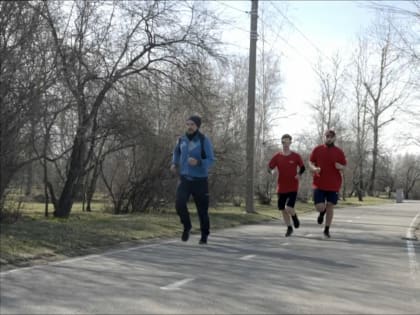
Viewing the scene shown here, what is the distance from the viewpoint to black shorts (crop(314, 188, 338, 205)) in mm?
13047

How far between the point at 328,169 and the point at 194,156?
11.5ft

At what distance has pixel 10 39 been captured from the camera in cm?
1164

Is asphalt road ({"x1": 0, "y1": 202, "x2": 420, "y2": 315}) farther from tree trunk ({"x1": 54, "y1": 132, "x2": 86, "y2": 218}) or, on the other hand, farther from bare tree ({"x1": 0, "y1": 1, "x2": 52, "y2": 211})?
tree trunk ({"x1": 54, "y1": 132, "x2": 86, "y2": 218})

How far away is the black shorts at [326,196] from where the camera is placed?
13047 millimetres

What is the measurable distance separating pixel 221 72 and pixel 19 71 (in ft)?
35.4

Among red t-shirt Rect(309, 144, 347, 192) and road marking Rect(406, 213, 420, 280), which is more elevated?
red t-shirt Rect(309, 144, 347, 192)

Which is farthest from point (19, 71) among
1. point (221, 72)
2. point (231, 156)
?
point (231, 156)

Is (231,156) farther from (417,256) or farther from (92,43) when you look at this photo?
(417,256)

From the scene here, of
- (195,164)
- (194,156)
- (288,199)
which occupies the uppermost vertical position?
(194,156)

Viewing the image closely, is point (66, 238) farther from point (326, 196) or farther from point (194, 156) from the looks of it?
point (326, 196)

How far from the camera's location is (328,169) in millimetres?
13016

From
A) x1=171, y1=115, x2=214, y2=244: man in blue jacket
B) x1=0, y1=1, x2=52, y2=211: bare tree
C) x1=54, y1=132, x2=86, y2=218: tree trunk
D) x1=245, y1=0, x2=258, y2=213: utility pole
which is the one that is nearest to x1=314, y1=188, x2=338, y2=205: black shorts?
x1=171, y1=115, x2=214, y2=244: man in blue jacket

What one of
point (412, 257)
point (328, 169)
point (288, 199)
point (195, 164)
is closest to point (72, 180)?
point (288, 199)

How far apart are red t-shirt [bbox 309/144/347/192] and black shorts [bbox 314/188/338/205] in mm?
85
